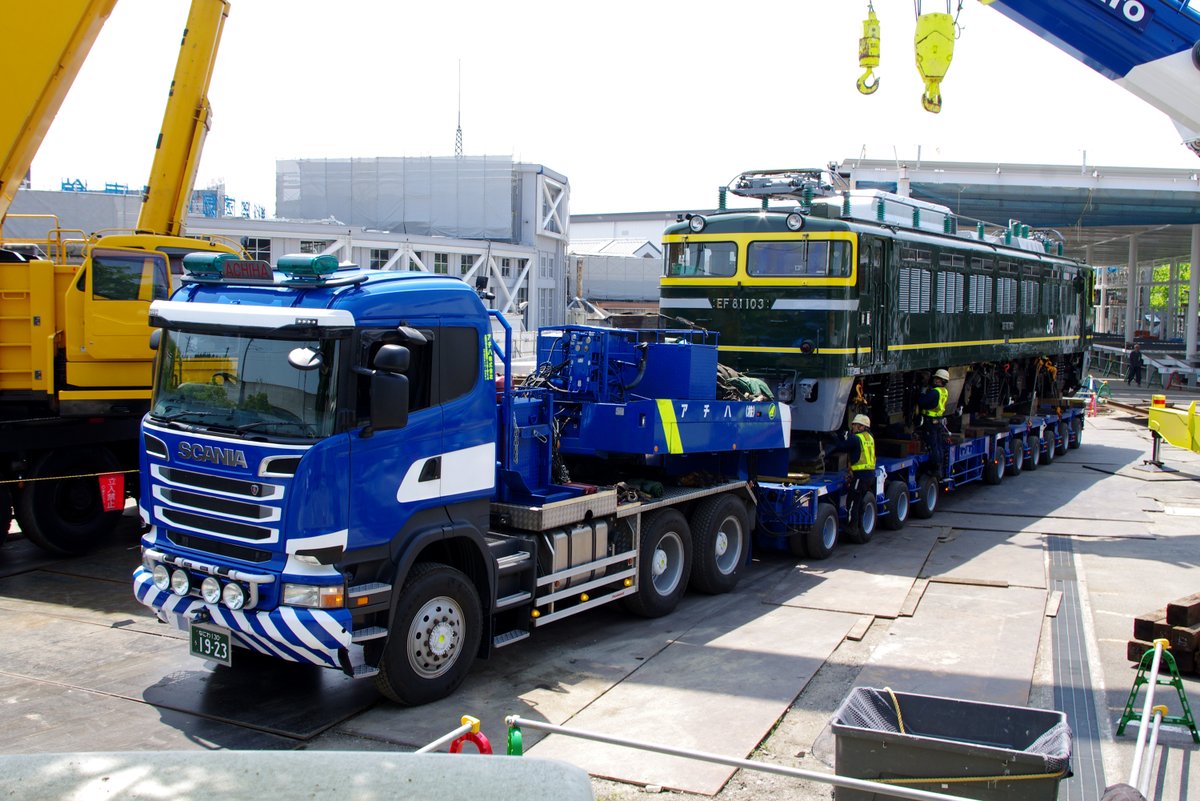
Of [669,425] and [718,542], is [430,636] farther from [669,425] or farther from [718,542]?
[718,542]

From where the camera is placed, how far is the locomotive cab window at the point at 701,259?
1337cm

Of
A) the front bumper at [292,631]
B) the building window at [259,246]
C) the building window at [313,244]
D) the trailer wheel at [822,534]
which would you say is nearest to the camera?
the front bumper at [292,631]

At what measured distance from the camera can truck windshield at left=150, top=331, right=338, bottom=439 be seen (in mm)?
6562

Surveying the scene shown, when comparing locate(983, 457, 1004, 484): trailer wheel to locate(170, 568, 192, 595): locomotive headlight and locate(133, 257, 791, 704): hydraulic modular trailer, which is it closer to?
locate(133, 257, 791, 704): hydraulic modular trailer

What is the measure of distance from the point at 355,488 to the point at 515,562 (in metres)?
1.71

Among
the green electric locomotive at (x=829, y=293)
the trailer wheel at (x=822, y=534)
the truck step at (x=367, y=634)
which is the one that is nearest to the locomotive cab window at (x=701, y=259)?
the green electric locomotive at (x=829, y=293)

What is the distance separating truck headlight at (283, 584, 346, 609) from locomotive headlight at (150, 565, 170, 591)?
1076 millimetres

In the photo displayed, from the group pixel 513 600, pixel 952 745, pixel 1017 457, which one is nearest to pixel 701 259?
pixel 513 600

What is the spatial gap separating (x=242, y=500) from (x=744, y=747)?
354cm

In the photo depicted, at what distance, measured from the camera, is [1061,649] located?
8.90 m

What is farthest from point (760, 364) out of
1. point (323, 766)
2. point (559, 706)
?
point (323, 766)

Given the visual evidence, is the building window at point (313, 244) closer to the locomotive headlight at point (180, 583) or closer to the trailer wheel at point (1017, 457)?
the trailer wheel at point (1017, 457)

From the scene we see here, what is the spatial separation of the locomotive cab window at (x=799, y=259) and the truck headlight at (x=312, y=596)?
26.3 feet

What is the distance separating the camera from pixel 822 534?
40.0 feet
